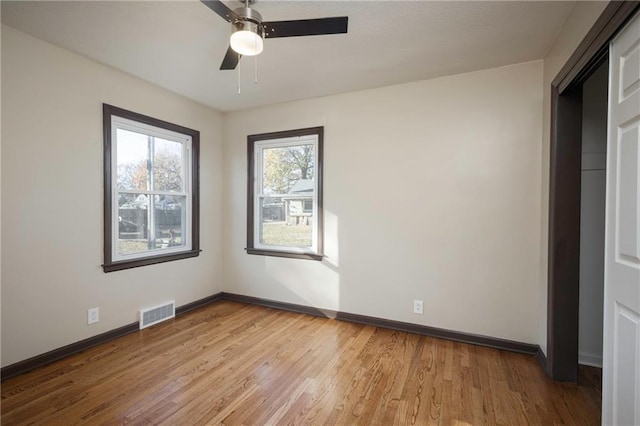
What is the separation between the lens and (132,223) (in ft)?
10.2

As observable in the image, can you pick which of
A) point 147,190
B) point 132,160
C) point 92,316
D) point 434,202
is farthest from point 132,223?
point 434,202

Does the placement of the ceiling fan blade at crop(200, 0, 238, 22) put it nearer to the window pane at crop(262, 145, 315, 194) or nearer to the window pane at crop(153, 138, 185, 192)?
the window pane at crop(262, 145, 315, 194)

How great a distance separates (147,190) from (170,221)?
484 mm

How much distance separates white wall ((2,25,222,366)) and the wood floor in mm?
363

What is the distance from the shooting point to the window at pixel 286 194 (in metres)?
3.58

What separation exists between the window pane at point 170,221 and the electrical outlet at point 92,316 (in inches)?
33.8

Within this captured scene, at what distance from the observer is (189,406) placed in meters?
1.93

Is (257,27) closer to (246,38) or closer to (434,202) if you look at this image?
(246,38)

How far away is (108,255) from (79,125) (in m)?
1.21

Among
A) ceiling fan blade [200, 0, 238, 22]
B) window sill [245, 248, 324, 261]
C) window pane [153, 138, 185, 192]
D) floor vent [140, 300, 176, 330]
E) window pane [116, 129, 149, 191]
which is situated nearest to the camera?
ceiling fan blade [200, 0, 238, 22]

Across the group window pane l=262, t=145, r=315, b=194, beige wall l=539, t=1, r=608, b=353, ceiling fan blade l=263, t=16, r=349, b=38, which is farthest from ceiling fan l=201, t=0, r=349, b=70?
window pane l=262, t=145, r=315, b=194

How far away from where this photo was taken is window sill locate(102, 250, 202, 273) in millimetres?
2855

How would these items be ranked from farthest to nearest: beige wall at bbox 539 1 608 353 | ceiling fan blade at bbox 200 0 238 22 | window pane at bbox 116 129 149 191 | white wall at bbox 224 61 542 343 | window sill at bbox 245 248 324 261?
window sill at bbox 245 248 324 261 → window pane at bbox 116 129 149 191 → white wall at bbox 224 61 542 343 → beige wall at bbox 539 1 608 353 → ceiling fan blade at bbox 200 0 238 22

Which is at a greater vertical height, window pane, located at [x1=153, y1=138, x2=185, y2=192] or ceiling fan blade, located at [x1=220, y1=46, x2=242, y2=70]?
ceiling fan blade, located at [x1=220, y1=46, x2=242, y2=70]
